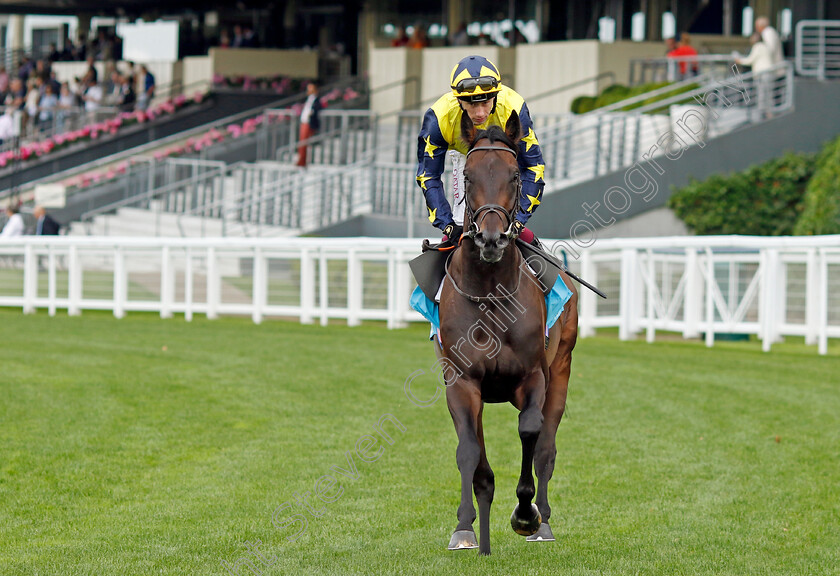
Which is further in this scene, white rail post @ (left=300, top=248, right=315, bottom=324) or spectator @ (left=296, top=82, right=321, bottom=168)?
spectator @ (left=296, top=82, right=321, bottom=168)

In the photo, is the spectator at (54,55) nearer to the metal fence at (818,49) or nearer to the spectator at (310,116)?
the spectator at (310,116)

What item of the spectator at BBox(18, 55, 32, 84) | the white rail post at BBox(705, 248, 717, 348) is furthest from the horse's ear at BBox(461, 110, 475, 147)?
the spectator at BBox(18, 55, 32, 84)

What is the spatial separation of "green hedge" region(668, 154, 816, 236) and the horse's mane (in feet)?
43.4

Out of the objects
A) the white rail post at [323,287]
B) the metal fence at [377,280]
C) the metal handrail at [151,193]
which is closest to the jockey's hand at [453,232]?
the metal fence at [377,280]

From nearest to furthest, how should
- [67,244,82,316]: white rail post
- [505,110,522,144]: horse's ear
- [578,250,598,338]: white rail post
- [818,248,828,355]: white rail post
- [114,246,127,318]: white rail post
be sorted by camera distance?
[505,110,522,144]: horse's ear < [818,248,828,355]: white rail post < [578,250,598,338]: white rail post < [114,246,127,318]: white rail post < [67,244,82,316]: white rail post

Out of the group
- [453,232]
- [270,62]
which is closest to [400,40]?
[270,62]

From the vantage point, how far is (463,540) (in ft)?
16.8

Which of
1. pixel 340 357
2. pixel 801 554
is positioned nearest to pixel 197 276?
pixel 340 357

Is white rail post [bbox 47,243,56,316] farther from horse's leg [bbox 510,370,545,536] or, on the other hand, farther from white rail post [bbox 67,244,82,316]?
horse's leg [bbox 510,370,545,536]

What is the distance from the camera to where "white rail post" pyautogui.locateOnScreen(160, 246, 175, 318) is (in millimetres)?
15797

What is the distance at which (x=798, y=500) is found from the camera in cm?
626

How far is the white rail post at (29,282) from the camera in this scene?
16.5 metres

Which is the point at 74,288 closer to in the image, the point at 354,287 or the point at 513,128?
the point at 354,287

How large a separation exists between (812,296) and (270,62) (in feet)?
68.3
